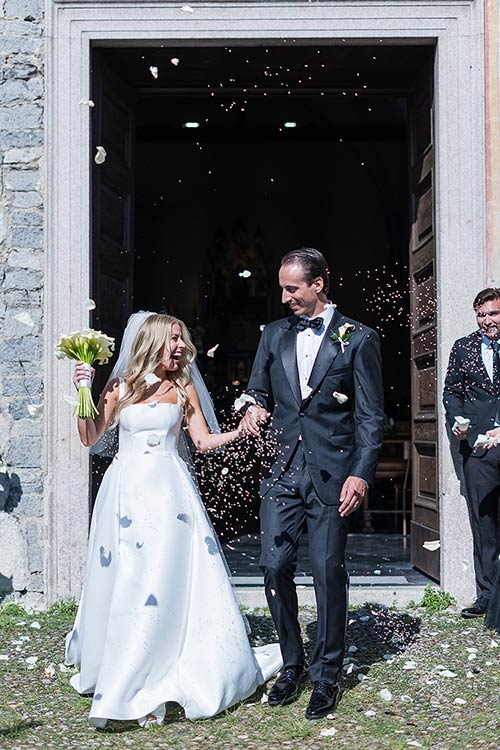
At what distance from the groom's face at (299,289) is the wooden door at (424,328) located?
2.16 meters

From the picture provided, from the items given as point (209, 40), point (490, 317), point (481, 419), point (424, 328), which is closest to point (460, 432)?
point (481, 419)

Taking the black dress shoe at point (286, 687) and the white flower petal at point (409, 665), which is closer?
the black dress shoe at point (286, 687)

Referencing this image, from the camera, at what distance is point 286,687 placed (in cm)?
452

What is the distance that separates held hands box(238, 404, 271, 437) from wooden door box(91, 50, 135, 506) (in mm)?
2403

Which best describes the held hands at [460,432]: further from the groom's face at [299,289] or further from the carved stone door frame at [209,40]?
the groom's face at [299,289]

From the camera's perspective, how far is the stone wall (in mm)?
6422

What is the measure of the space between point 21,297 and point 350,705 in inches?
130

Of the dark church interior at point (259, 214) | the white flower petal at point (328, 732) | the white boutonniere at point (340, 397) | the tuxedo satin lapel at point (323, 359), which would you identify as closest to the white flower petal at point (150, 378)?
the tuxedo satin lapel at point (323, 359)

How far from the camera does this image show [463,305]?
21.1 ft

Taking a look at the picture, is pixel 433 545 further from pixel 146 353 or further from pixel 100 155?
pixel 100 155

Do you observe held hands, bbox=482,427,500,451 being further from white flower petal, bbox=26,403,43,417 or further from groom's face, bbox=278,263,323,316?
white flower petal, bbox=26,403,43,417

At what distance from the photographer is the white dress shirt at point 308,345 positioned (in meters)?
4.70

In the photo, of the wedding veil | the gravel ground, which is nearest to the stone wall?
the gravel ground

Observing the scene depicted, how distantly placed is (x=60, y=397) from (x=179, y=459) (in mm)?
1873
